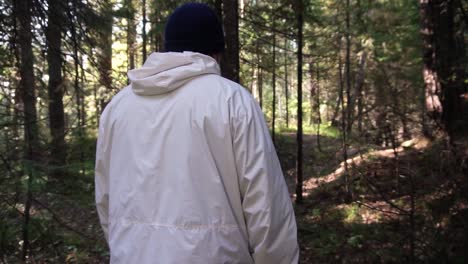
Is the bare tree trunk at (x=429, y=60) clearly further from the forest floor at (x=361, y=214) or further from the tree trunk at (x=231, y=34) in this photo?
the tree trunk at (x=231, y=34)

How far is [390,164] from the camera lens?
9.96 m

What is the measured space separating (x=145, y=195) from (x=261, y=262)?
0.55 m

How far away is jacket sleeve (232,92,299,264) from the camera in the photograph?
1.76 meters

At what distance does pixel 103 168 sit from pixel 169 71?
686 mm

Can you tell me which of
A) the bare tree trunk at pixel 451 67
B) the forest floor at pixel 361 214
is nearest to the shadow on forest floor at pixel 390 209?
the forest floor at pixel 361 214

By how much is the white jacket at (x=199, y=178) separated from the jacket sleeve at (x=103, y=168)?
0.87 feet

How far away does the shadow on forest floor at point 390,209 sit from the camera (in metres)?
4.76

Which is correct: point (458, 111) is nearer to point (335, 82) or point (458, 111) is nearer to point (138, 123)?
point (138, 123)

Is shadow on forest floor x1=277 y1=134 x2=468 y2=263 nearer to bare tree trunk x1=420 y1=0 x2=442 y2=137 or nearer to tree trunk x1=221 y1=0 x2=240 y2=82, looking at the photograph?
bare tree trunk x1=420 y1=0 x2=442 y2=137

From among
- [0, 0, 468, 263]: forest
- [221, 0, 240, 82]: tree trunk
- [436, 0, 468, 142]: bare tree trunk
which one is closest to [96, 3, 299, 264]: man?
[0, 0, 468, 263]: forest

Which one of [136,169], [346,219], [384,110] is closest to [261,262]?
[136,169]

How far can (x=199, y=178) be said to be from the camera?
5.83 feet

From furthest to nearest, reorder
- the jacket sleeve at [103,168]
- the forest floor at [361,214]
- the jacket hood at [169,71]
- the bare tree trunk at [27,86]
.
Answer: the forest floor at [361,214] < the bare tree trunk at [27,86] < the jacket sleeve at [103,168] < the jacket hood at [169,71]

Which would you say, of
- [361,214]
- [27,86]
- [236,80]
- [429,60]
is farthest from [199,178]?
[429,60]
